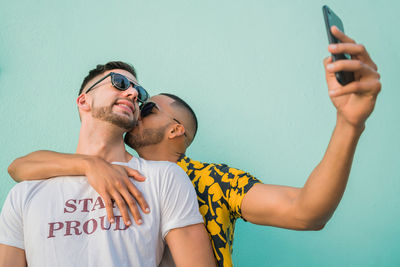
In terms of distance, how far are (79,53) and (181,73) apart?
756 millimetres

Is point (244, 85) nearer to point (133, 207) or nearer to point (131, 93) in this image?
point (131, 93)

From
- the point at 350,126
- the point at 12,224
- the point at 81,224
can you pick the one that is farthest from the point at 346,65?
the point at 12,224

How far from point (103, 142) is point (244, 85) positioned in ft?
4.01

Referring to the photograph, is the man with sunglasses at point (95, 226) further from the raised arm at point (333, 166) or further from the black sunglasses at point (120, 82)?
the black sunglasses at point (120, 82)

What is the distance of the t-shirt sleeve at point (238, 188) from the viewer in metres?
1.35

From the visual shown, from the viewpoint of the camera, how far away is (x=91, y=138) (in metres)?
1.54

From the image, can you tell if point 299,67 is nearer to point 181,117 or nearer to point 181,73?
point 181,73

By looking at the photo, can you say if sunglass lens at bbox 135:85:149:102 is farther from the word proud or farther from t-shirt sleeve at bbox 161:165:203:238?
the word proud

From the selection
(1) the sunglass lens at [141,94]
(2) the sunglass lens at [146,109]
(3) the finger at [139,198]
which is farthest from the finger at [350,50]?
(2) the sunglass lens at [146,109]

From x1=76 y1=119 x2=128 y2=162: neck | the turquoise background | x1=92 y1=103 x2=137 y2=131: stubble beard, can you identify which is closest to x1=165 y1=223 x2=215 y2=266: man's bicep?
x1=76 y1=119 x2=128 y2=162: neck

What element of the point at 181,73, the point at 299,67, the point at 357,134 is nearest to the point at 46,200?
the point at 357,134

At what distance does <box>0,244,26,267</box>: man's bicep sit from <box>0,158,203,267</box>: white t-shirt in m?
0.02

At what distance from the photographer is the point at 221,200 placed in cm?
143

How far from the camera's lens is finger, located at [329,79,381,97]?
0.75m
